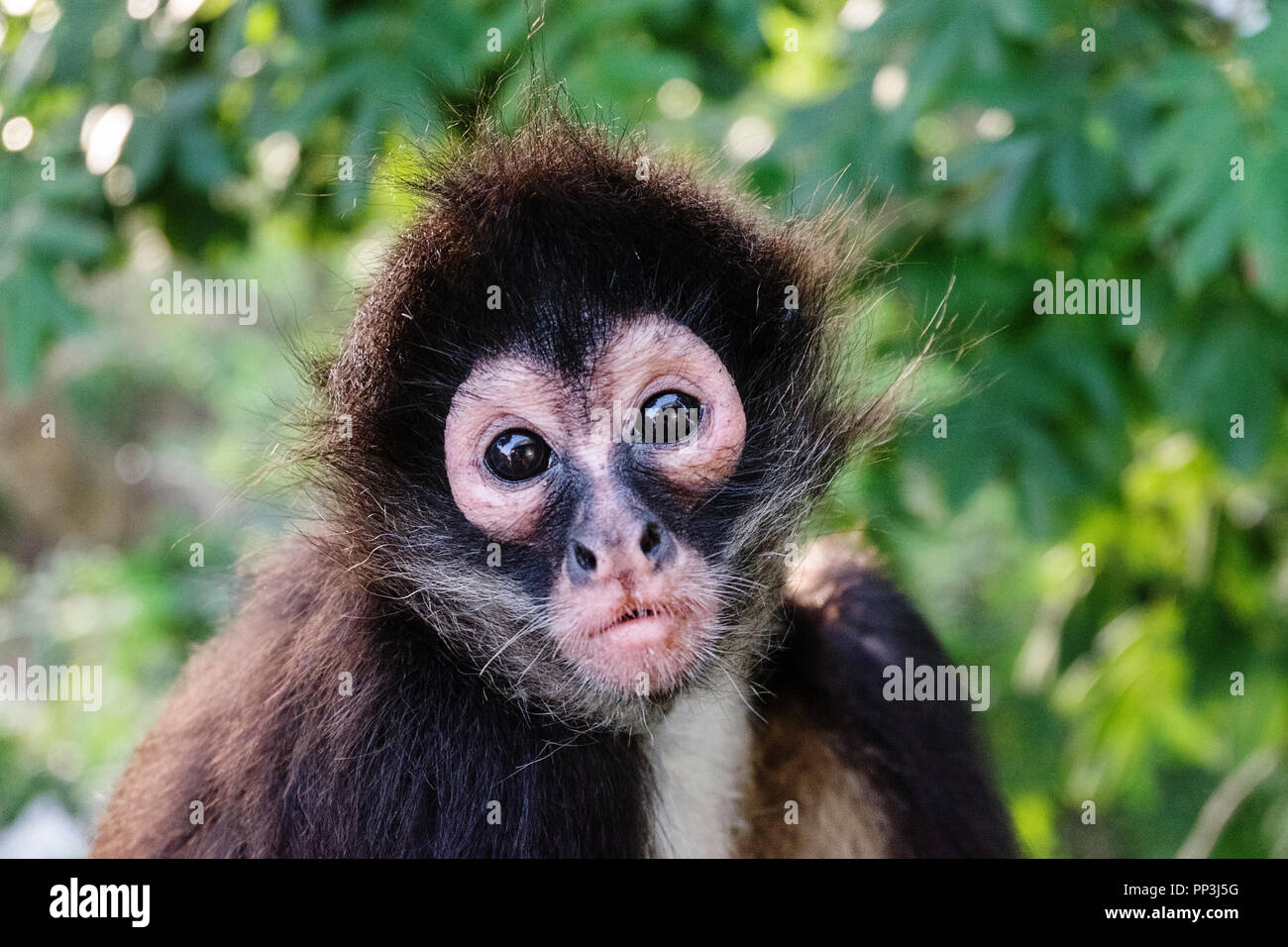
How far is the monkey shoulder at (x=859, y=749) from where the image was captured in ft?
13.3

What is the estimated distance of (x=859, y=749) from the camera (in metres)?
4.20

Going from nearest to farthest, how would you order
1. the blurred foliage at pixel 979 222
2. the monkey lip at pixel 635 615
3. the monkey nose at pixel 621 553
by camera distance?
the monkey nose at pixel 621 553
the monkey lip at pixel 635 615
the blurred foliage at pixel 979 222

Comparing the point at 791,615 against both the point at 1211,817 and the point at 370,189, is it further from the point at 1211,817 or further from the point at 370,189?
the point at 1211,817

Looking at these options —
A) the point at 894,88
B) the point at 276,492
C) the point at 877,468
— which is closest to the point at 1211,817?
the point at 877,468

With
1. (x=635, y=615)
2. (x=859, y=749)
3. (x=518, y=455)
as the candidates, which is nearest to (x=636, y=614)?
(x=635, y=615)

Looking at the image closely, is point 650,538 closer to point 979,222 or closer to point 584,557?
point 584,557

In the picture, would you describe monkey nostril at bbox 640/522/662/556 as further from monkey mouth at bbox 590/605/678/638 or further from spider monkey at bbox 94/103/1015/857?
monkey mouth at bbox 590/605/678/638

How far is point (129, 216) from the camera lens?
5.14m

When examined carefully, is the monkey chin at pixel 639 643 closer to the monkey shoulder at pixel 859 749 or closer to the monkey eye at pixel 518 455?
the monkey eye at pixel 518 455

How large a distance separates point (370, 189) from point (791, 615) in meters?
1.90

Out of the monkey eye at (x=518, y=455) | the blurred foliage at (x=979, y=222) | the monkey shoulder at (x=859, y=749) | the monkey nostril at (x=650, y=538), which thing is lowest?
the monkey shoulder at (x=859, y=749)

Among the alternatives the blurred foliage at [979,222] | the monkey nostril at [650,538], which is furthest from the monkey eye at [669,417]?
the blurred foliage at [979,222]

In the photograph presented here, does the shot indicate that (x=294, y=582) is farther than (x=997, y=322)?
No

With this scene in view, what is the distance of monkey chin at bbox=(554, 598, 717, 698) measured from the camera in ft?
9.73
